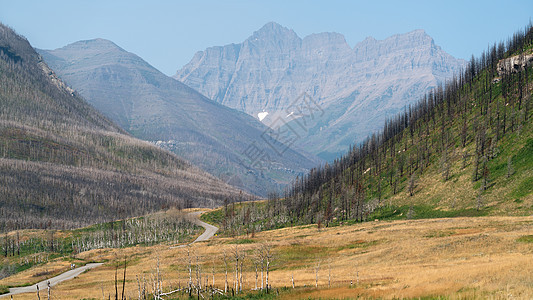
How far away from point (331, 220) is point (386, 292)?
5478 inches

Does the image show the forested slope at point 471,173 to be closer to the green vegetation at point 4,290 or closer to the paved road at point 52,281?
the paved road at point 52,281

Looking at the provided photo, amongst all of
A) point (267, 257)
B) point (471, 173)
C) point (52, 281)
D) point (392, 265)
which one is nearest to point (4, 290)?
point (52, 281)

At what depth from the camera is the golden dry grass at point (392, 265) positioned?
38.8 metres

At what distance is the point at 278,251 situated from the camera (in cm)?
10144

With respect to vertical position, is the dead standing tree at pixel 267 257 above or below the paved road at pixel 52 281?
above

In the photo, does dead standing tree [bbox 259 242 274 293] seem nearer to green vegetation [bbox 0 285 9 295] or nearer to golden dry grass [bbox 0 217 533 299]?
golden dry grass [bbox 0 217 533 299]

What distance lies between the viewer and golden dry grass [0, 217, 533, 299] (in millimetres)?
38781

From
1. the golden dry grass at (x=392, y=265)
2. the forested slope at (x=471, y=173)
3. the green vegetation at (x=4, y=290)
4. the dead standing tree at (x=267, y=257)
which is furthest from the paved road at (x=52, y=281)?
the forested slope at (x=471, y=173)

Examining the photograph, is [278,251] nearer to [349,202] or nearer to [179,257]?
[179,257]

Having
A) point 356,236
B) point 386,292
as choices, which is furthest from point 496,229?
point 386,292

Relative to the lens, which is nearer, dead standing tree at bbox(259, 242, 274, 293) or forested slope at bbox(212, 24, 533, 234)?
dead standing tree at bbox(259, 242, 274, 293)

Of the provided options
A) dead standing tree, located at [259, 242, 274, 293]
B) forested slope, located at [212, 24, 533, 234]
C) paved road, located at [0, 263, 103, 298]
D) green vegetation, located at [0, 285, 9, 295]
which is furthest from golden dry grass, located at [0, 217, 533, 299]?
forested slope, located at [212, 24, 533, 234]

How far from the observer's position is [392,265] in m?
68.1

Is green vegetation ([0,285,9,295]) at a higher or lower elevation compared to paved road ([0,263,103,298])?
higher
